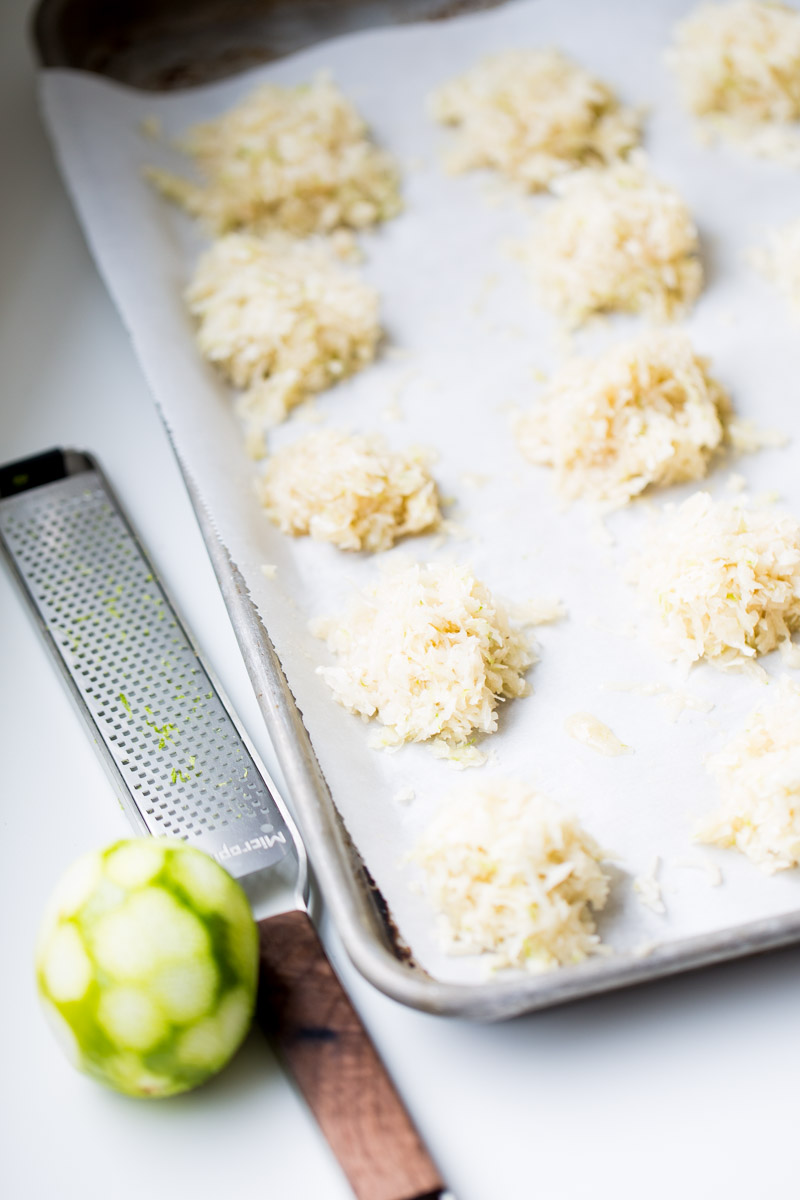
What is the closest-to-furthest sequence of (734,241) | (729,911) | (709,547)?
(729,911) < (709,547) < (734,241)

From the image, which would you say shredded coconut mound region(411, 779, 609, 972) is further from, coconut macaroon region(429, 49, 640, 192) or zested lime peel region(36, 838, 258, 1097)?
coconut macaroon region(429, 49, 640, 192)

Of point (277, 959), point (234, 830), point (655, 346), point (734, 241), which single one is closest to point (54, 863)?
point (234, 830)

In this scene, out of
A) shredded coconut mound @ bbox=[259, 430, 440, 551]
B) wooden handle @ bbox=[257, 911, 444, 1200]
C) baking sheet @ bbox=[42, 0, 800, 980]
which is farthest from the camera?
shredded coconut mound @ bbox=[259, 430, 440, 551]

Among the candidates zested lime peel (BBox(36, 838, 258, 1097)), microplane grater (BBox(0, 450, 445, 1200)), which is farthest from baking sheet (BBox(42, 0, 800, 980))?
zested lime peel (BBox(36, 838, 258, 1097))

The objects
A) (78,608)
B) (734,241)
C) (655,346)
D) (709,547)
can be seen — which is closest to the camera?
(709,547)

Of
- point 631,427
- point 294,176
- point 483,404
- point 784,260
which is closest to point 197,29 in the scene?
point 294,176

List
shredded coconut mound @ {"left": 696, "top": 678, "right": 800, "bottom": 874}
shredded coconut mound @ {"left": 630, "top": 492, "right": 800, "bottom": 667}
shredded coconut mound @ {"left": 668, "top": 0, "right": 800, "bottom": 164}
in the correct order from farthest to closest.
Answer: shredded coconut mound @ {"left": 668, "top": 0, "right": 800, "bottom": 164} < shredded coconut mound @ {"left": 630, "top": 492, "right": 800, "bottom": 667} < shredded coconut mound @ {"left": 696, "top": 678, "right": 800, "bottom": 874}

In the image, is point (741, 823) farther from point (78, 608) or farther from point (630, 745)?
point (78, 608)
